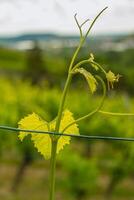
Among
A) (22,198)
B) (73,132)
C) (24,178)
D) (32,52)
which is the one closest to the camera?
(73,132)

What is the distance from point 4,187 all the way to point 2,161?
3664 millimetres

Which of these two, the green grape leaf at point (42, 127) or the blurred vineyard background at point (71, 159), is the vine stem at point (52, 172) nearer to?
the green grape leaf at point (42, 127)

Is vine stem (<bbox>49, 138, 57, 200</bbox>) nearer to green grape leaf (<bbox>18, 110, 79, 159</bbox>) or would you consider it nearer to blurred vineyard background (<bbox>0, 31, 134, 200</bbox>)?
green grape leaf (<bbox>18, 110, 79, 159</bbox>)

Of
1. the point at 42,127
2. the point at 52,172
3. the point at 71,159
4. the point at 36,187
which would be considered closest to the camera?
the point at 52,172

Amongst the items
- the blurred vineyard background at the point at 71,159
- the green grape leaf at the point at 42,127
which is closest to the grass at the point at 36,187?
the blurred vineyard background at the point at 71,159

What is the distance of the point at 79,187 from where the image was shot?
12.5 metres

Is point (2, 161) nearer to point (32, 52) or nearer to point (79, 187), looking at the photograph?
point (79, 187)

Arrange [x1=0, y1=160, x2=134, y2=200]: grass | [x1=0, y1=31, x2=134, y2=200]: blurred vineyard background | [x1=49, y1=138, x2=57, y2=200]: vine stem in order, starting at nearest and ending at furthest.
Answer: [x1=49, y1=138, x2=57, y2=200]: vine stem → [x1=0, y1=31, x2=134, y2=200]: blurred vineyard background → [x1=0, y1=160, x2=134, y2=200]: grass

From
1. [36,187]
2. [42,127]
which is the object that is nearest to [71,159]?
[36,187]

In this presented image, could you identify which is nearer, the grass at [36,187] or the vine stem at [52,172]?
the vine stem at [52,172]

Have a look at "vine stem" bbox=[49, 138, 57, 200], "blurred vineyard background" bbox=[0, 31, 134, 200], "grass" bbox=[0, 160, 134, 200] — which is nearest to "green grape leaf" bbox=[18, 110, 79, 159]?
"vine stem" bbox=[49, 138, 57, 200]

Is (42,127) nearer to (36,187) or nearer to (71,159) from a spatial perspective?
(71,159)

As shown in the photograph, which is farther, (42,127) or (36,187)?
(36,187)

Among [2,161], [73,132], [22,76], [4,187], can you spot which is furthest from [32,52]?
[73,132]
